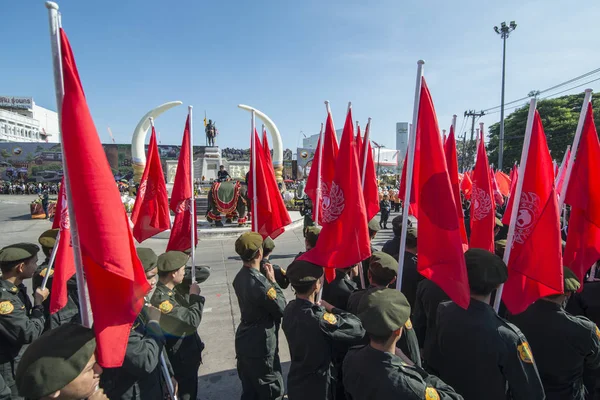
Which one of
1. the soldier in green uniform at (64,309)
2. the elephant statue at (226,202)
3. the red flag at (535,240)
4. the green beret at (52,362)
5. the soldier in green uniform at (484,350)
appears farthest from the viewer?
the elephant statue at (226,202)

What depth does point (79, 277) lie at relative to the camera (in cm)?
169

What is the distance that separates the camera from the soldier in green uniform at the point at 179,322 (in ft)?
8.75

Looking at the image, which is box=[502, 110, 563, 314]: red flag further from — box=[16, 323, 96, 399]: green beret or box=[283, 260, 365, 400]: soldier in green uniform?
box=[16, 323, 96, 399]: green beret

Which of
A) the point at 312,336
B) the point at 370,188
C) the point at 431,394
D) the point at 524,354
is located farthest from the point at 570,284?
the point at 370,188

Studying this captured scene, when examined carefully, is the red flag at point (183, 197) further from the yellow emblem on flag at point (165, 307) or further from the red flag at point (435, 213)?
the red flag at point (435, 213)

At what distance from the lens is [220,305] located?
232 inches

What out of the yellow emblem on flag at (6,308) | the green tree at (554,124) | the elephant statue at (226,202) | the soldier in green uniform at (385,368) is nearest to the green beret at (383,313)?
the soldier in green uniform at (385,368)

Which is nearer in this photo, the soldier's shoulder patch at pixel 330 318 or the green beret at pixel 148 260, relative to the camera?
the soldier's shoulder patch at pixel 330 318

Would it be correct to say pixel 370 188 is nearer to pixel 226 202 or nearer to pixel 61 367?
pixel 61 367

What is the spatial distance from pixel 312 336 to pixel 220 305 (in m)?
3.83

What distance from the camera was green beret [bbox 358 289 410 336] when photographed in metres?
1.78

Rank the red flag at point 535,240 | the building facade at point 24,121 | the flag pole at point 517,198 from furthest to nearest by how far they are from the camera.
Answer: the building facade at point 24,121 < the flag pole at point 517,198 < the red flag at point 535,240

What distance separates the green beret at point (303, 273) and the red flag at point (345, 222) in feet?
1.16

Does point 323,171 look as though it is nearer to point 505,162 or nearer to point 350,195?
point 350,195
